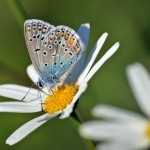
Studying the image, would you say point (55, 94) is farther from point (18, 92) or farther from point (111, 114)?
point (111, 114)

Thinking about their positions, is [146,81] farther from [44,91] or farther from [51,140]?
[51,140]

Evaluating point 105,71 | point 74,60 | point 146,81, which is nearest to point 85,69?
point 74,60

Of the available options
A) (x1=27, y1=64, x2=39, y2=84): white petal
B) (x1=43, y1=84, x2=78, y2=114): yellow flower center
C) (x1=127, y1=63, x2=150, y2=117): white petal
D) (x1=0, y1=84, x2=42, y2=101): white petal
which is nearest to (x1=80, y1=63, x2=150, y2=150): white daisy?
(x1=127, y1=63, x2=150, y2=117): white petal

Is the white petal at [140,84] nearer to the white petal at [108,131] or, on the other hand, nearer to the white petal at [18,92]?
the white petal at [108,131]

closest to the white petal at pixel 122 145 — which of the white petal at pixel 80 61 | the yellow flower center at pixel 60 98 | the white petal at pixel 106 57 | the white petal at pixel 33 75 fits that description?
the white petal at pixel 106 57

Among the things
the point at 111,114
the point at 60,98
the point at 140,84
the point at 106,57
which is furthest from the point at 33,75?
the point at 111,114

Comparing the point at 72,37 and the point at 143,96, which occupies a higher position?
the point at 143,96
